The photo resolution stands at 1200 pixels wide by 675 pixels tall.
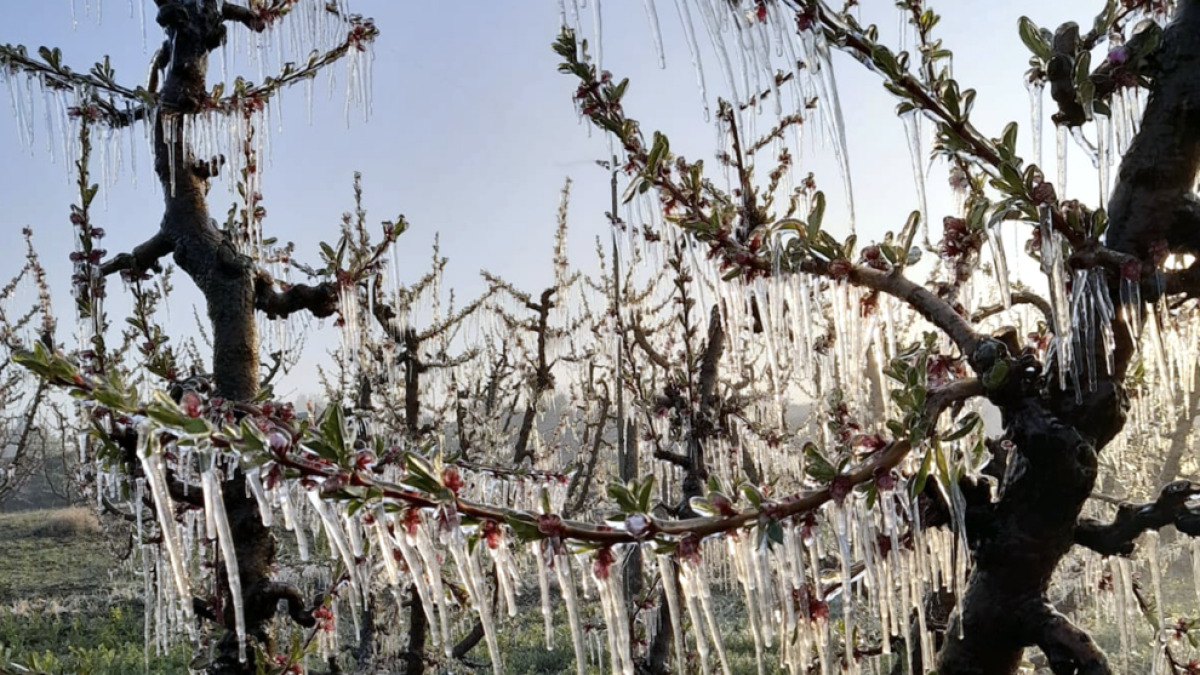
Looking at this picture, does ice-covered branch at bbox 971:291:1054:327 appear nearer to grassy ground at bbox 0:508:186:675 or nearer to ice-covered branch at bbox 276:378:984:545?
ice-covered branch at bbox 276:378:984:545

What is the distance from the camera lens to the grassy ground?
357 inches

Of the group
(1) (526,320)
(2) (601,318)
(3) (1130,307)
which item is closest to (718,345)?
(3) (1130,307)

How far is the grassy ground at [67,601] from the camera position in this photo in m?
9.06

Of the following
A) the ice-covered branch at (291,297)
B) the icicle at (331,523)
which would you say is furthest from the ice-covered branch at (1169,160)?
the ice-covered branch at (291,297)

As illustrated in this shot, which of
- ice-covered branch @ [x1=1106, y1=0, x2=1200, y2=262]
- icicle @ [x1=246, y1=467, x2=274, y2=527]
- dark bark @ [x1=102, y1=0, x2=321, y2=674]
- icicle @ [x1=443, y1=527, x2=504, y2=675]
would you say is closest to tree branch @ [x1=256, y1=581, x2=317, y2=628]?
dark bark @ [x1=102, y1=0, x2=321, y2=674]

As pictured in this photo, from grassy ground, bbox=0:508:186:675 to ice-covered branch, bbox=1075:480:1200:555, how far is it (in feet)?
18.4

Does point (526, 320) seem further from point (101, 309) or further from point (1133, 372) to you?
point (1133, 372)

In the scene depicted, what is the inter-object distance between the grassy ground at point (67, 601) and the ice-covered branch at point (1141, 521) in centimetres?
559

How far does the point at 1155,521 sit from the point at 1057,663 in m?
0.36

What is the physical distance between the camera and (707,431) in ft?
11.4

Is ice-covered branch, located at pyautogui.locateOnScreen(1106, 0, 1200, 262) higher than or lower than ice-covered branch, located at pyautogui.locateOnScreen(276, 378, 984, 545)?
higher

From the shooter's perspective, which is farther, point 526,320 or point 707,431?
point 526,320

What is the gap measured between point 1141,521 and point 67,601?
15952mm

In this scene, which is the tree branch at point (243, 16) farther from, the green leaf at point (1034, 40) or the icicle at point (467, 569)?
the green leaf at point (1034, 40)
